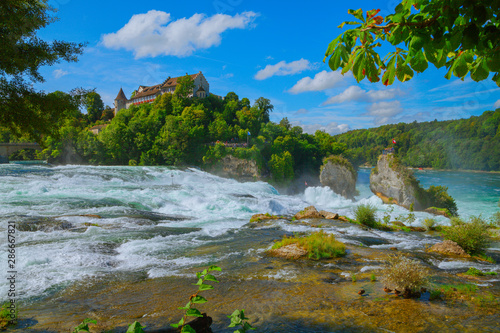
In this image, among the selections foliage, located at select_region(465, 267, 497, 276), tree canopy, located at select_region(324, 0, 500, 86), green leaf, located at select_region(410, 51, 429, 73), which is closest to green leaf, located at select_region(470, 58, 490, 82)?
tree canopy, located at select_region(324, 0, 500, 86)

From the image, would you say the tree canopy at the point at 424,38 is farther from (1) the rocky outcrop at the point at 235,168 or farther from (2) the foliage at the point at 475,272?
(1) the rocky outcrop at the point at 235,168

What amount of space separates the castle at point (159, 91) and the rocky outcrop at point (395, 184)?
165 feet

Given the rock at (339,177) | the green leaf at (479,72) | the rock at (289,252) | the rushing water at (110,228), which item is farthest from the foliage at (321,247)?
the rock at (339,177)

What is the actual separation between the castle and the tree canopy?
238 ft

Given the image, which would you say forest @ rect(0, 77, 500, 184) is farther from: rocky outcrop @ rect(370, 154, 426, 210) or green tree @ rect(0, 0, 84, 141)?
green tree @ rect(0, 0, 84, 141)

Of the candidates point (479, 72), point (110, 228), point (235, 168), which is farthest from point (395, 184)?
point (479, 72)

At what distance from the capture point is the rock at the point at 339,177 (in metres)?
43.1

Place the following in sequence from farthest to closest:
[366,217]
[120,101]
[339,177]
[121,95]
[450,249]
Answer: [121,95], [120,101], [339,177], [366,217], [450,249]

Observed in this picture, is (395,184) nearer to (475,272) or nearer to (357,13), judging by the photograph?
(475,272)

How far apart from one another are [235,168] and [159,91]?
4557 cm

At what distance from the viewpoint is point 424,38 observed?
2.14 meters

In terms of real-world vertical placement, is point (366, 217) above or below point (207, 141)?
below

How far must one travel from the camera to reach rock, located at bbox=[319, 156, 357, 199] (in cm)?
4312

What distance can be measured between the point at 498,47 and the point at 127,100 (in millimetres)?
98245
